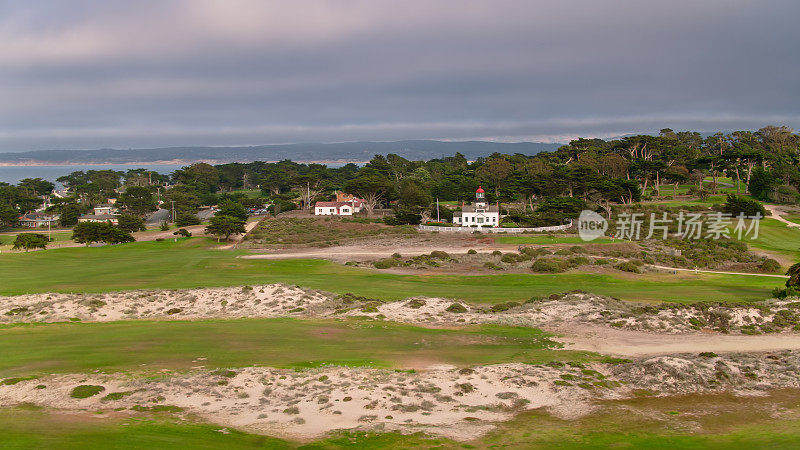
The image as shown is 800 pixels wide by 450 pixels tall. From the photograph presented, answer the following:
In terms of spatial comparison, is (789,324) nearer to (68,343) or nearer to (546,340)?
(546,340)

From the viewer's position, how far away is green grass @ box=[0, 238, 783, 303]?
131 feet

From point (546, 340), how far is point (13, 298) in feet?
117

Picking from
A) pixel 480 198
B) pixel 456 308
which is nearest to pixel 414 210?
pixel 480 198

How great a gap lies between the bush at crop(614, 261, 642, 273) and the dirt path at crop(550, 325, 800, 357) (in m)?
21.7

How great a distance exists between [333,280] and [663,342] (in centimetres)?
2671

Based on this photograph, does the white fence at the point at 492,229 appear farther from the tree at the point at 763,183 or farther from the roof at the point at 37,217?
the roof at the point at 37,217

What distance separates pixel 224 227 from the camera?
3233 inches

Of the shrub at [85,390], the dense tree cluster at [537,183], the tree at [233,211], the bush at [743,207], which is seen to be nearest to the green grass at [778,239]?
the bush at [743,207]

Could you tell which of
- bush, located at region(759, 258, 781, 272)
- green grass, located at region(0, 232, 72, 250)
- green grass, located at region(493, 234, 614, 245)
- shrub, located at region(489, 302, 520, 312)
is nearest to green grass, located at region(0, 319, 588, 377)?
shrub, located at region(489, 302, 520, 312)

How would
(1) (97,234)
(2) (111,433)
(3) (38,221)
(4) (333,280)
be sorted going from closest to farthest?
(2) (111,433) → (4) (333,280) → (1) (97,234) → (3) (38,221)

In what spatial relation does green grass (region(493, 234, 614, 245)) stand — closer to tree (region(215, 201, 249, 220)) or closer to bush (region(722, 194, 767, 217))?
bush (region(722, 194, 767, 217))

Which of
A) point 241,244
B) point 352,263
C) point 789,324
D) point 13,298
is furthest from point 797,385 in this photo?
point 241,244

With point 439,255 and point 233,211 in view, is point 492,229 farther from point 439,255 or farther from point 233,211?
point 233,211

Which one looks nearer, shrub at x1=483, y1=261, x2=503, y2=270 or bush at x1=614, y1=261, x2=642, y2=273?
bush at x1=614, y1=261, x2=642, y2=273
